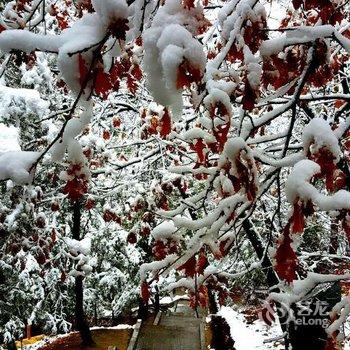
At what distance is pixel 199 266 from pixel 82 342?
39.3 feet

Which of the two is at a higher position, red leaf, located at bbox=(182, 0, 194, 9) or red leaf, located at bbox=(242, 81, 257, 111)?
red leaf, located at bbox=(182, 0, 194, 9)

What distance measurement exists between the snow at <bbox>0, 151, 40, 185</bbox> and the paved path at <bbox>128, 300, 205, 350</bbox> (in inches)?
428

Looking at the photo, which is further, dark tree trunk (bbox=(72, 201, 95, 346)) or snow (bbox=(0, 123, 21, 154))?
dark tree trunk (bbox=(72, 201, 95, 346))

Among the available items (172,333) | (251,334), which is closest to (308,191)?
(251,334)

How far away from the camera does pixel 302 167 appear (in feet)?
5.86

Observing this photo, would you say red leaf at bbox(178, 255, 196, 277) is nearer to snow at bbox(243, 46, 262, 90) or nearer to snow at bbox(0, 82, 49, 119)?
snow at bbox(243, 46, 262, 90)

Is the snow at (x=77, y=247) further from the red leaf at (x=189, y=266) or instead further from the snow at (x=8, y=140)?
the red leaf at (x=189, y=266)

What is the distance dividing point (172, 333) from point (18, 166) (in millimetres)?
13662

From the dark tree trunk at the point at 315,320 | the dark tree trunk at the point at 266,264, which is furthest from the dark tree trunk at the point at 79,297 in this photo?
the dark tree trunk at the point at 315,320

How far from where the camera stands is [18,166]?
179cm

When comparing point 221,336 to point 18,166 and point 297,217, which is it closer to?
point 297,217

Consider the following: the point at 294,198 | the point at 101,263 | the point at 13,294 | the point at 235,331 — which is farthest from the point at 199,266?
the point at 101,263

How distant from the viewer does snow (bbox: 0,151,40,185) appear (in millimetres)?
1777

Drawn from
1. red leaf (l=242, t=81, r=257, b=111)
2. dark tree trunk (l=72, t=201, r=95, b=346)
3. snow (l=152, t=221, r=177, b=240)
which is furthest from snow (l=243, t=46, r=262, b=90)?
dark tree trunk (l=72, t=201, r=95, b=346)
